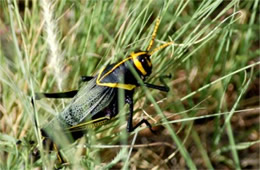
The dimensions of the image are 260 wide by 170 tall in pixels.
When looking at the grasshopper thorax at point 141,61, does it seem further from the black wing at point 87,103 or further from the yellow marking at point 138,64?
the black wing at point 87,103

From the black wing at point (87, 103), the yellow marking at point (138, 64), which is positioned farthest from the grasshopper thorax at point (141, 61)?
the black wing at point (87, 103)

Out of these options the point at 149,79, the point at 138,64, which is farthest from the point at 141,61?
the point at 149,79

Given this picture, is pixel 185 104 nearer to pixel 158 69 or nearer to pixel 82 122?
pixel 158 69

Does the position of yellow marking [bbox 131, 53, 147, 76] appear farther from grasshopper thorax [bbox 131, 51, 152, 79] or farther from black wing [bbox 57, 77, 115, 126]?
black wing [bbox 57, 77, 115, 126]

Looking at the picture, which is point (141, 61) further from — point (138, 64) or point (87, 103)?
point (87, 103)

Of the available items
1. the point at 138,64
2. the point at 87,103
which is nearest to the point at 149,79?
the point at 138,64

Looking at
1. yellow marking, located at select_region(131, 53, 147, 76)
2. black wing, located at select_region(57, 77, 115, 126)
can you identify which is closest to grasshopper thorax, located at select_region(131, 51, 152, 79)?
yellow marking, located at select_region(131, 53, 147, 76)

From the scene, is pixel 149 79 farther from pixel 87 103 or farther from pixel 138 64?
pixel 87 103

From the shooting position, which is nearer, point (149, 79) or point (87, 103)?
point (87, 103)
